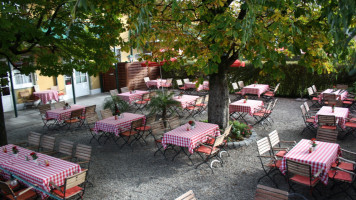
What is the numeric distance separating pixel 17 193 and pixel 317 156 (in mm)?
5991

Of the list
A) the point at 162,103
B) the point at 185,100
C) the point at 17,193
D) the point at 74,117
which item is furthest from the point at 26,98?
the point at 17,193

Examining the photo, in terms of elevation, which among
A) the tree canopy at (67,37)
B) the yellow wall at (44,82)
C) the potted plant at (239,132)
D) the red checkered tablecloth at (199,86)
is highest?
the tree canopy at (67,37)

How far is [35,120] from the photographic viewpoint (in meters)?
13.3

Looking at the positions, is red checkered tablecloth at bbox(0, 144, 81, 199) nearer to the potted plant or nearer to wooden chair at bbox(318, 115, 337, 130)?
the potted plant

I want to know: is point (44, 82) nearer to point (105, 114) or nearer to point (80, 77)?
point (80, 77)

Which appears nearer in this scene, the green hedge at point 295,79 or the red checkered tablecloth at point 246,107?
the red checkered tablecloth at point 246,107

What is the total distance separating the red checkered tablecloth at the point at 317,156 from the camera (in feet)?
18.9

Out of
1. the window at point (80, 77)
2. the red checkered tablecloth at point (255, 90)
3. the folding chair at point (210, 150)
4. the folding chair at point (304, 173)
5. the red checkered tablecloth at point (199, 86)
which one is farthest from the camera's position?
the window at point (80, 77)

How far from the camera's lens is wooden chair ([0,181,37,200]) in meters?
5.34

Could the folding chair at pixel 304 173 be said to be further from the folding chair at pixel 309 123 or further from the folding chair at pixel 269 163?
the folding chair at pixel 309 123

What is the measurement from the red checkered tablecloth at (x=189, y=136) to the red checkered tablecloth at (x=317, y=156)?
231 centimetres

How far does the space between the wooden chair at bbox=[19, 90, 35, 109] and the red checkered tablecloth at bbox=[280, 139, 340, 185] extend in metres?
14.0

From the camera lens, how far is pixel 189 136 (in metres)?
7.64

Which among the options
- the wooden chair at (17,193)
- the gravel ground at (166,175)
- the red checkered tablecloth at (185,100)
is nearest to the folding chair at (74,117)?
the gravel ground at (166,175)
